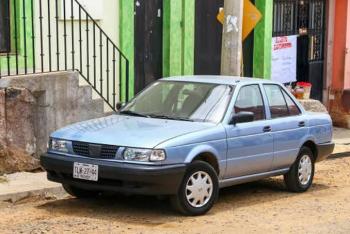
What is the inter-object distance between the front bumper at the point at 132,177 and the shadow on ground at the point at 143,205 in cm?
34

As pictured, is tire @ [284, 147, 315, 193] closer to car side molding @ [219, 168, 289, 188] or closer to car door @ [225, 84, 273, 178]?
car side molding @ [219, 168, 289, 188]

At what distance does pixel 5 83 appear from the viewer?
31.7ft

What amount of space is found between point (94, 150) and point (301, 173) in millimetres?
3234

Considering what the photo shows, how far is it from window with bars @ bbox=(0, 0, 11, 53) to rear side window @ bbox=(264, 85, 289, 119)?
4.11 metres

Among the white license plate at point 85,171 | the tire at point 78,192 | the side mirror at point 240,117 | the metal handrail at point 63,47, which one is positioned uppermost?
the metal handrail at point 63,47

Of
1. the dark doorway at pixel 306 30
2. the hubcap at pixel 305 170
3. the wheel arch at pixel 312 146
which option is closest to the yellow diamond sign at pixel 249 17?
the wheel arch at pixel 312 146

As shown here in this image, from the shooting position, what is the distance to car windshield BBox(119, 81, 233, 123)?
8.48 meters

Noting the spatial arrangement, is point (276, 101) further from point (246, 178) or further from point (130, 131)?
point (130, 131)

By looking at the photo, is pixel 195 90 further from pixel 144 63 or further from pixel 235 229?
pixel 144 63

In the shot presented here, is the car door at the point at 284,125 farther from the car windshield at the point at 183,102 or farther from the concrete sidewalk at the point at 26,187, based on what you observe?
the concrete sidewalk at the point at 26,187

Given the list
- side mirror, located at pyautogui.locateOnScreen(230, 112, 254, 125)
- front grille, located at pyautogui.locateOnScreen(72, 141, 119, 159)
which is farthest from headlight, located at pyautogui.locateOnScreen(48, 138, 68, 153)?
side mirror, located at pyautogui.locateOnScreen(230, 112, 254, 125)

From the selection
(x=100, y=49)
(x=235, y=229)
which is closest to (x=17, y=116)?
(x=100, y=49)

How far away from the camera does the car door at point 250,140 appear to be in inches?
331

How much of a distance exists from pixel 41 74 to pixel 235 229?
397 cm
